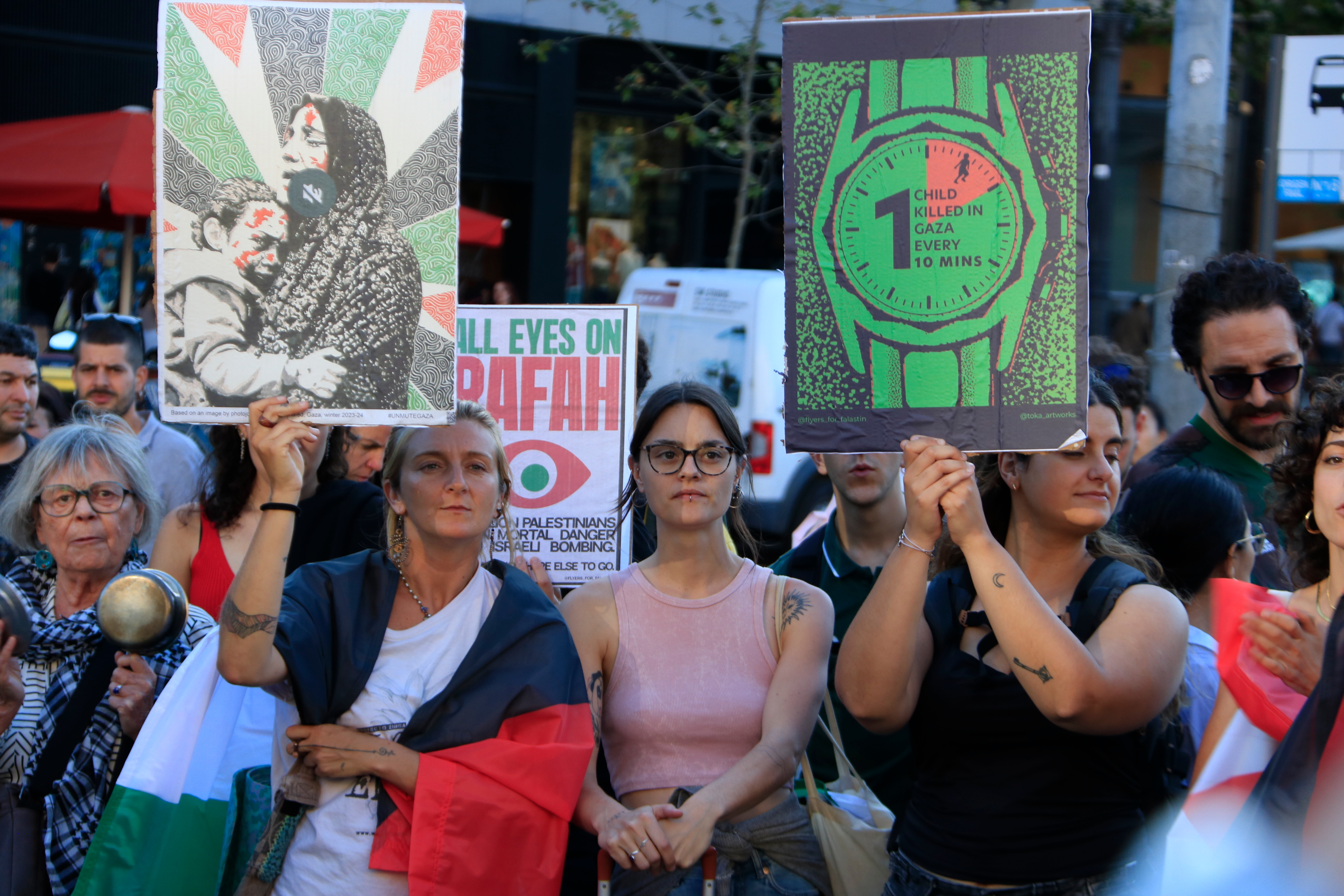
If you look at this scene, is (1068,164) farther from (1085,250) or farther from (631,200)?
(631,200)

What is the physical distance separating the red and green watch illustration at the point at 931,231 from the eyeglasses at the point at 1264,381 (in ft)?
4.78

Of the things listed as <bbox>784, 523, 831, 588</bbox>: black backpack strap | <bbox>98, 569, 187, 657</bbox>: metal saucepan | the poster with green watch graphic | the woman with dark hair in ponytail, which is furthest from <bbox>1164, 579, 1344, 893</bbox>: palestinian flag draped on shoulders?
the woman with dark hair in ponytail

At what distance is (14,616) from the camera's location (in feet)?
→ 9.38

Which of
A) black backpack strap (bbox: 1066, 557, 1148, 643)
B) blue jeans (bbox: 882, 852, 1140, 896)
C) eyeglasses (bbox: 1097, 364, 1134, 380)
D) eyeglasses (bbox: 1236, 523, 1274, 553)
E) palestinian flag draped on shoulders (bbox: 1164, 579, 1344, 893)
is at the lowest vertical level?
blue jeans (bbox: 882, 852, 1140, 896)

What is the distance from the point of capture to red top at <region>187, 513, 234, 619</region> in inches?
154

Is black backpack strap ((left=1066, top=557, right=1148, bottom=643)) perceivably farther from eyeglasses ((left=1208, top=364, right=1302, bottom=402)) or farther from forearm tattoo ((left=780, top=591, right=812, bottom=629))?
eyeglasses ((left=1208, top=364, right=1302, bottom=402))

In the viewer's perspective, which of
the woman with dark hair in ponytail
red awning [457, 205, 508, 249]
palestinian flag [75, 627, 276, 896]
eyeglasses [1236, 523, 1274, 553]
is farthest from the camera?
red awning [457, 205, 508, 249]

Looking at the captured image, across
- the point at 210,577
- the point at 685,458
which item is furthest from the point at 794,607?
the point at 210,577

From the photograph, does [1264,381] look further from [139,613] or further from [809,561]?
[139,613]

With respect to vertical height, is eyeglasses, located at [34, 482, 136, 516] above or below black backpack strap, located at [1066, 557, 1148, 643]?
above

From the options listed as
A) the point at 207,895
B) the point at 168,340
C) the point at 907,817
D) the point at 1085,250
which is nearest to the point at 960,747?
the point at 907,817

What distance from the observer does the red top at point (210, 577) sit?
12.8ft

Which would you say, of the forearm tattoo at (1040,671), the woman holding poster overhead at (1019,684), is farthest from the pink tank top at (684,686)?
the forearm tattoo at (1040,671)

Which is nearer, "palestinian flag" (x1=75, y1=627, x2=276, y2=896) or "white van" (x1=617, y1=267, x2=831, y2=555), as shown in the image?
"palestinian flag" (x1=75, y1=627, x2=276, y2=896)
